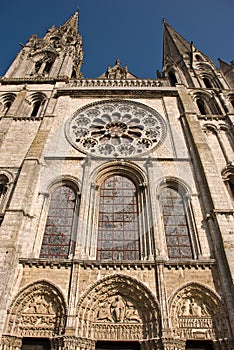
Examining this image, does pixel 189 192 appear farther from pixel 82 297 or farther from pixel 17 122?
pixel 17 122

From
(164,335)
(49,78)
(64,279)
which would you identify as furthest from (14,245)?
(49,78)

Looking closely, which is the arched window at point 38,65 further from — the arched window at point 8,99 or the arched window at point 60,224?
the arched window at point 60,224

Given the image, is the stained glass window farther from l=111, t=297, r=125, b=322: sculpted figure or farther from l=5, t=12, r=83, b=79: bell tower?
l=5, t=12, r=83, b=79: bell tower

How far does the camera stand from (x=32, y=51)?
20.3 meters

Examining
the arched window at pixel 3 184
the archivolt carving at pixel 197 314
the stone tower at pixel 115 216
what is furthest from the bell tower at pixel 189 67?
the archivolt carving at pixel 197 314

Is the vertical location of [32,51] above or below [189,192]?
above

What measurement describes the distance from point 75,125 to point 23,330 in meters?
8.72

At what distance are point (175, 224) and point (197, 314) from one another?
2.95 metres

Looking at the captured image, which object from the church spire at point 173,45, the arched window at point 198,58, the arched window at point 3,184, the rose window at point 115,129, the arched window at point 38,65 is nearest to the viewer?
the arched window at point 3,184

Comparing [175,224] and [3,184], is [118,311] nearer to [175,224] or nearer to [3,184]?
[175,224]

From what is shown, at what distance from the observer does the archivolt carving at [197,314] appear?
676 centimetres

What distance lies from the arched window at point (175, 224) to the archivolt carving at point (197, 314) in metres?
1.30

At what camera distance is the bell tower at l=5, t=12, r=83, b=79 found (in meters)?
17.4

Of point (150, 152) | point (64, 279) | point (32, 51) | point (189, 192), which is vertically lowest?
point (64, 279)
